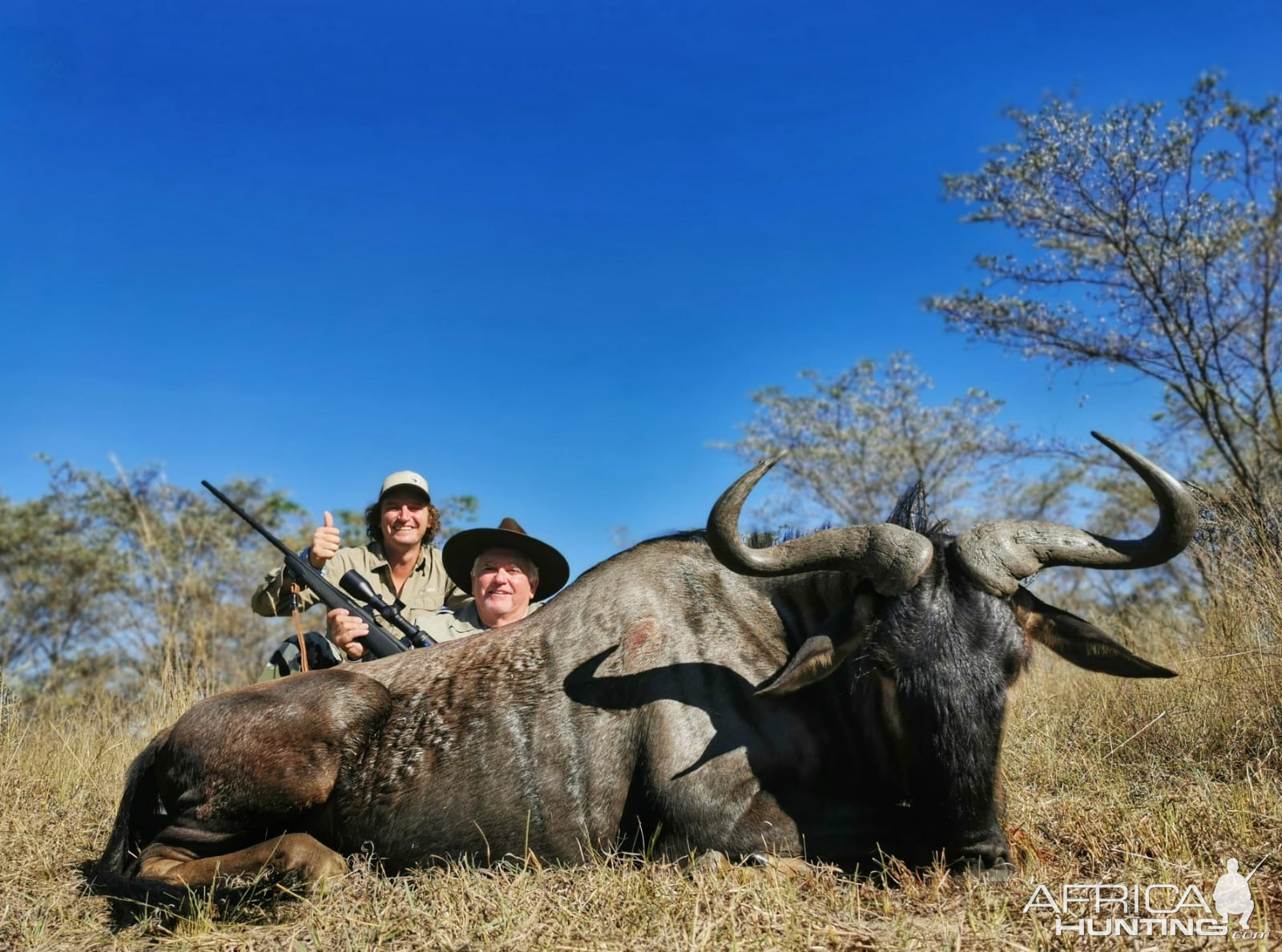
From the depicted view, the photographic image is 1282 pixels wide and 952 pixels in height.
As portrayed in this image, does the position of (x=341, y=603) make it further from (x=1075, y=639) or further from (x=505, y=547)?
(x=1075, y=639)

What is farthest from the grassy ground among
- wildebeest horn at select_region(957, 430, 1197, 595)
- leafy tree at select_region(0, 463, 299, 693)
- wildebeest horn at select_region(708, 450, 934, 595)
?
leafy tree at select_region(0, 463, 299, 693)

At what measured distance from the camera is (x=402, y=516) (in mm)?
7188

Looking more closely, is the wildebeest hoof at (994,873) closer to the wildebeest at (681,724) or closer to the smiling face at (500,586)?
the wildebeest at (681,724)

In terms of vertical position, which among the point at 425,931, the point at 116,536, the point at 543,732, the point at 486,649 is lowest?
the point at 425,931

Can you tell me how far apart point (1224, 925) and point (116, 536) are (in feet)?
72.0

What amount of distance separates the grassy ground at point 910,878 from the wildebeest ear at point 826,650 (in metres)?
0.66

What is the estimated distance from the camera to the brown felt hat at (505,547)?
643 cm

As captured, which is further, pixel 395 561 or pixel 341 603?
pixel 395 561

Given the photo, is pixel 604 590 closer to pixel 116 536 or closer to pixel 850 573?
pixel 850 573

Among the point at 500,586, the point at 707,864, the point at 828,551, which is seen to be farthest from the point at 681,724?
the point at 500,586

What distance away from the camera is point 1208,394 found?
13.3 m

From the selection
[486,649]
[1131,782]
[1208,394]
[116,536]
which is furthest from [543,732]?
[116,536]

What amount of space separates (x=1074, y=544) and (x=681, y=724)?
169 centimetres

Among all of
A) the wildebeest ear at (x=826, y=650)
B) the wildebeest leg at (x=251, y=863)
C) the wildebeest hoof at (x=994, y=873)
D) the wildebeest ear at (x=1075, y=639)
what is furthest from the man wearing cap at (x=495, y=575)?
the wildebeest hoof at (x=994, y=873)
